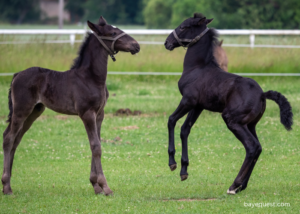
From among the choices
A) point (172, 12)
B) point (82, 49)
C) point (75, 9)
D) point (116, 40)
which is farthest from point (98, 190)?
point (75, 9)

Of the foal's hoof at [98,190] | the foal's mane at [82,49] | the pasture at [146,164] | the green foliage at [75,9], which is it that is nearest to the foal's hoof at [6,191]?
the pasture at [146,164]

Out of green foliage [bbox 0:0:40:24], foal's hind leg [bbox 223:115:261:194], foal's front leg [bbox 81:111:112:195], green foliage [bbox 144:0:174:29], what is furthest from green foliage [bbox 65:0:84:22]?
foal's hind leg [bbox 223:115:261:194]

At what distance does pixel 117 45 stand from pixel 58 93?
3.73 feet

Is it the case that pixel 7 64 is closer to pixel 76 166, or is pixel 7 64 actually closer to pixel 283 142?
pixel 76 166

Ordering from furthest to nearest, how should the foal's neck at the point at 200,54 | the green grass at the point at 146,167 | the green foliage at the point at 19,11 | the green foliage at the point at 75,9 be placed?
1. the green foliage at the point at 75,9
2. the green foliage at the point at 19,11
3. the foal's neck at the point at 200,54
4. the green grass at the point at 146,167

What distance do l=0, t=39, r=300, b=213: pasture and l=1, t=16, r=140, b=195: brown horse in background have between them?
1.99 feet

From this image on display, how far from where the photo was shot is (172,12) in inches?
2238

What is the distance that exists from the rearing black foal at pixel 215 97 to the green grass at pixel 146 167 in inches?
23.4

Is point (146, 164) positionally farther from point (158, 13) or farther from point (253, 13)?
point (158, 13)

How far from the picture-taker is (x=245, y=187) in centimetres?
642

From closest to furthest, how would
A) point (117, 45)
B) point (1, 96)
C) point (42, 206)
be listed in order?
point (42, 206) → point (117, 45) → point (1, 96)

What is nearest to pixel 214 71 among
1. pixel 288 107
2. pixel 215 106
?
pixel 215 106

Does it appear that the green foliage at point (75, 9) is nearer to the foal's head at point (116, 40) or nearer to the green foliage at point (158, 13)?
the green foliage at point (158, 13)

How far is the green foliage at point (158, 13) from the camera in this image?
5462cm
